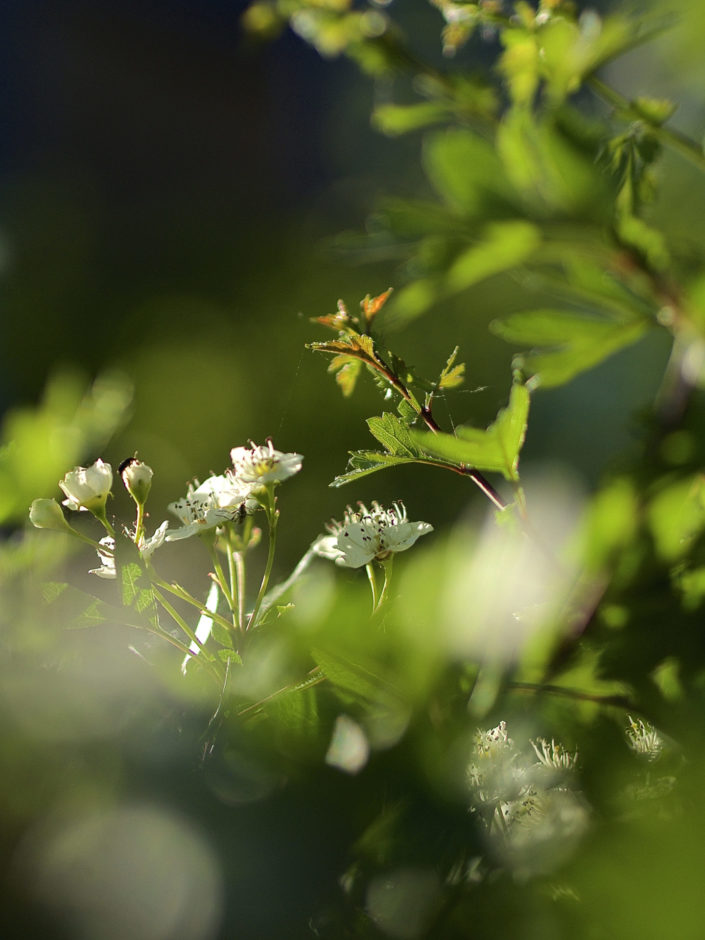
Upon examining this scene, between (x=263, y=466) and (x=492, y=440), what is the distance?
25 cm

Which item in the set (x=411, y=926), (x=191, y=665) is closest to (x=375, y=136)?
(x=191, y=665)

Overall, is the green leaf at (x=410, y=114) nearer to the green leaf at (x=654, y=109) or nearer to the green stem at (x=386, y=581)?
the green leaf at (x=654, y=109)

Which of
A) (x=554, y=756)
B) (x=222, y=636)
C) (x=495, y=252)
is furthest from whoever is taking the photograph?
(x=222, y=636)

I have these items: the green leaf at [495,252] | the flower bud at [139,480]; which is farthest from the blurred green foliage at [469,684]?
the flower bud at [139,480]

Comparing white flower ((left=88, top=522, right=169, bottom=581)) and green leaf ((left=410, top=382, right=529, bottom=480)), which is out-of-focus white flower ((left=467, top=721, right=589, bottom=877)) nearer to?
Result: green leaf ((left=410, top=382, right=529, bottom=480))

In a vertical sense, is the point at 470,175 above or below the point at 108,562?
above

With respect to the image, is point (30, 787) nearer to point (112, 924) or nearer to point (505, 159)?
point (112, 924)

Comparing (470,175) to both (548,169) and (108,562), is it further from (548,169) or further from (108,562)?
(108,562)

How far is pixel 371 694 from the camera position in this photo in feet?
0.64

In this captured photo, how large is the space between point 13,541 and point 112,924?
9.0 inches

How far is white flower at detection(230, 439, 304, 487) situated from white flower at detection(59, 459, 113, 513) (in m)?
0.08

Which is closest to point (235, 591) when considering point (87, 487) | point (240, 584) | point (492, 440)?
point (240, 584)

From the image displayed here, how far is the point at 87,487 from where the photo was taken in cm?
44

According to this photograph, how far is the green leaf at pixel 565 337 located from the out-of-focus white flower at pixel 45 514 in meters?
0.25
